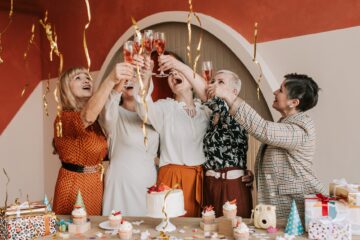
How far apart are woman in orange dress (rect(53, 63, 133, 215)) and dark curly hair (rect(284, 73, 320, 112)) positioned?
1000 millimetres

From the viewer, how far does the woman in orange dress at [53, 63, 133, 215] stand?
2.35 meters

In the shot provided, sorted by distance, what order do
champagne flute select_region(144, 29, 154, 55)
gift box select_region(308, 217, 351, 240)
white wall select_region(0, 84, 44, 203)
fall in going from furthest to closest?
white wall select_region(0, 84, 44, 203) → champagne flute select_region(144, 29, 154, 55) → gift box select_region(308, 217, 351, 240)

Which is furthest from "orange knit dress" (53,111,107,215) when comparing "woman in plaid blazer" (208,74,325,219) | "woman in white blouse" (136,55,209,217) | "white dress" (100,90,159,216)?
"woman in plaid blazer" (208,74,325,219)

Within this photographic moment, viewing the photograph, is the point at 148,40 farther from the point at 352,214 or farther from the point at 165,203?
the point at 352,214

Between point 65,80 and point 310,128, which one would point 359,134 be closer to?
point 310,128

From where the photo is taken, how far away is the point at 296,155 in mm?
2008

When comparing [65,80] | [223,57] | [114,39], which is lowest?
[65,80]

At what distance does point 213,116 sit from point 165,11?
5.44 ft

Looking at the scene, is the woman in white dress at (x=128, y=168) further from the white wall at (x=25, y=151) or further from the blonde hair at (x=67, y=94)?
the white wall at (x=25, y=151)

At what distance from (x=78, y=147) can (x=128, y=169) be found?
37cm

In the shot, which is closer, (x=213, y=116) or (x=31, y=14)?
(x=213, y=116)

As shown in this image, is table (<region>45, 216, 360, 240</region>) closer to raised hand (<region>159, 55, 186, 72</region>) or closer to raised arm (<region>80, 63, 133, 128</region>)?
raised arm (<region>80, 63, 133, 128</region>)

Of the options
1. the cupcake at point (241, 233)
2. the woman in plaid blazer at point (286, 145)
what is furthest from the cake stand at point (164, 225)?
the woman in plaid blazer at point (286, 145)

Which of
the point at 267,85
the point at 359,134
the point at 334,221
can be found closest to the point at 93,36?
the point at 267,85
